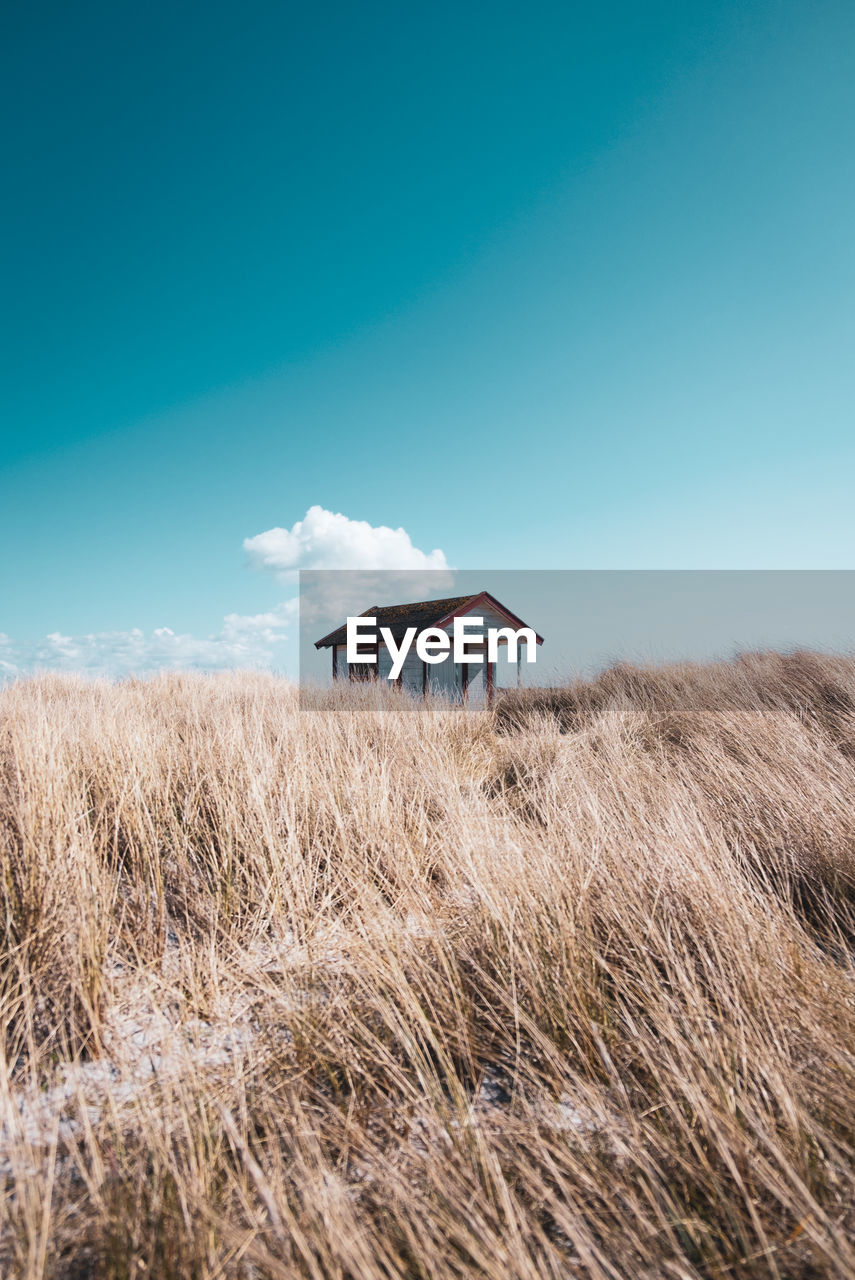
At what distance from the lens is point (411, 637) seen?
49.6 feet

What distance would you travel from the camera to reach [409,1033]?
1.76 m

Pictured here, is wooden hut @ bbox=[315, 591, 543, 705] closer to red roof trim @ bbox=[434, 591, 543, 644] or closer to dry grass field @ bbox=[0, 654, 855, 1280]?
red roof trim @ bbox=[434, 591, 543, 644]

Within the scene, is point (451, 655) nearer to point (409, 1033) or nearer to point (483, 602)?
point (483, 602)

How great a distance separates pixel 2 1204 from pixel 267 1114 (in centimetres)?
58

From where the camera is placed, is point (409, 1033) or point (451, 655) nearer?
point (409, 1033)

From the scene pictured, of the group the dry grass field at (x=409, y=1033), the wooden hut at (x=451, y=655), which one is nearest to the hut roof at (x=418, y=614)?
the wooden hut at (x=451, y=655)

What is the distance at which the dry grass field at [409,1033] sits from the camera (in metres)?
1.23

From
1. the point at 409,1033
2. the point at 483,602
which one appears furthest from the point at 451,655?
the point at 409,1033

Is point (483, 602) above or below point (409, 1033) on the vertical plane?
above

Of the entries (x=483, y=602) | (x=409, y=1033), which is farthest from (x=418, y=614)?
(x=409, y=1033)

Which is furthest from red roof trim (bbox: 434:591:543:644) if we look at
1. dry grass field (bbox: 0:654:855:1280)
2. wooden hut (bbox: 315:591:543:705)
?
dry grass field (bbox: 0:654:855:1280)

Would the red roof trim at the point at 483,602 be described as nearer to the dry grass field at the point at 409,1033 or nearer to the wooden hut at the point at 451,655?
the wooden hut at the point at 451,655

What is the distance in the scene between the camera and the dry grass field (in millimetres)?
1229

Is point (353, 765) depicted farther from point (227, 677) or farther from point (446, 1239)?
point (227, 677)
